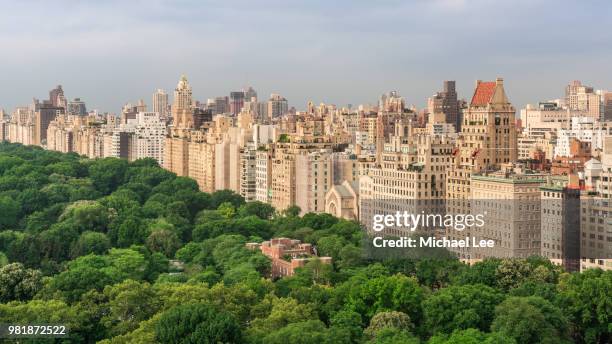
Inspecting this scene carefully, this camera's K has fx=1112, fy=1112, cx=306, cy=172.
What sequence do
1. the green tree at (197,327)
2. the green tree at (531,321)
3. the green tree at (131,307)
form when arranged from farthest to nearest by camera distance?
the green tree at (131,307)
the green tree at (531,321)
the green tree at (197,327)

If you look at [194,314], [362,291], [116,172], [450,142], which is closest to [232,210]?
[450,142]

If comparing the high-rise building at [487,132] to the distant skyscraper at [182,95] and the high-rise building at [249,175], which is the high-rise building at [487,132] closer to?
the high-rise building at [249,175]

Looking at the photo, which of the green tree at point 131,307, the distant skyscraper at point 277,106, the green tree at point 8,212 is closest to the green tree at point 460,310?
the green tree at point 131,307

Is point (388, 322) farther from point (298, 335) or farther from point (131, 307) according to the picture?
point (131, 307)

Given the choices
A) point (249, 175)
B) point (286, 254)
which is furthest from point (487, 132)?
point (249, 175)

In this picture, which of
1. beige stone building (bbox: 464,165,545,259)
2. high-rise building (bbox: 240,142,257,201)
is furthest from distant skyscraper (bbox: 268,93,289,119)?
beige stone building (bbox: 464,165,545,259)

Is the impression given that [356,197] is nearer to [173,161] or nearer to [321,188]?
[321,188]
